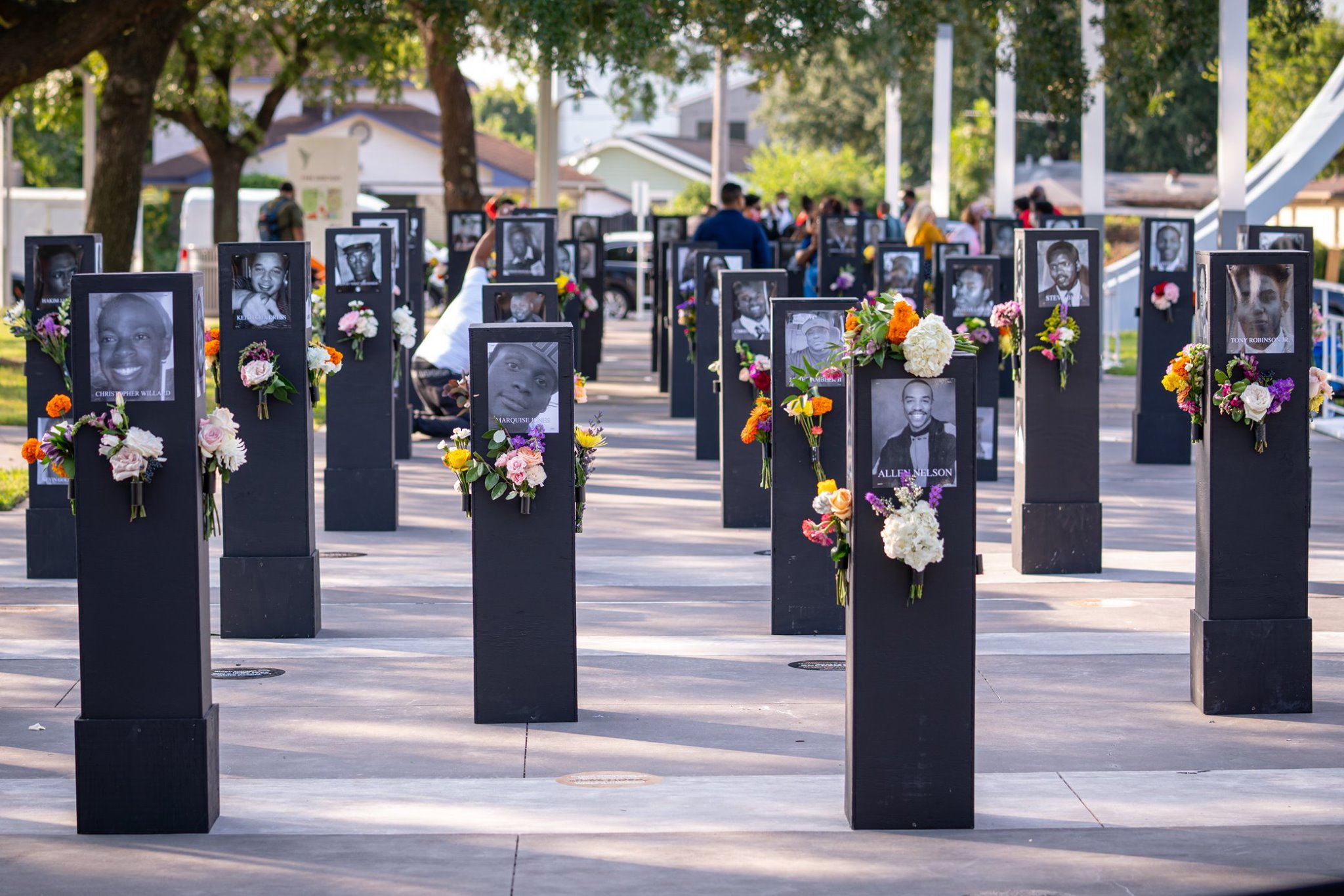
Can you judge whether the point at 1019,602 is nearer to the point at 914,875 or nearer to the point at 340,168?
the point at 914,875

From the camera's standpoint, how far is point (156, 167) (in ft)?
189

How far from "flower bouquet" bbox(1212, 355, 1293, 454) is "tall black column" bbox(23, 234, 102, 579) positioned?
604 cm

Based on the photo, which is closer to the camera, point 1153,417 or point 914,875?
point 914,875

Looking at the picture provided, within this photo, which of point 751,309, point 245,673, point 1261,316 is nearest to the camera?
point 1261,316

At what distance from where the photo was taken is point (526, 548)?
7332mm

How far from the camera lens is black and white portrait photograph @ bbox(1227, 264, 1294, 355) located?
24.5 ft

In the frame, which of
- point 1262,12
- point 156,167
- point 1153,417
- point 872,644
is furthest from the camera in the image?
point 156,167

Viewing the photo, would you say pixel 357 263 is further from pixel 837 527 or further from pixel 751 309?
pixel 837 527

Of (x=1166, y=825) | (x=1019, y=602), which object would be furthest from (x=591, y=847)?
(x=1019, y=602)

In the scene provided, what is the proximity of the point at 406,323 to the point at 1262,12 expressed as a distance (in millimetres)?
14515

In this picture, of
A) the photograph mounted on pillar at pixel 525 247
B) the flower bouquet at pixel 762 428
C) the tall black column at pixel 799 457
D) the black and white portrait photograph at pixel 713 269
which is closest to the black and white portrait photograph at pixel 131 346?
the flower bouquet at pixel 762 428

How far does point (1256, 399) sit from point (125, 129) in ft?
67.1

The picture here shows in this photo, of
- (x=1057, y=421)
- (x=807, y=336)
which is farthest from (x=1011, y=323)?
(x=807, y=336)

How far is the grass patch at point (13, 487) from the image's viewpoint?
13.3 m
